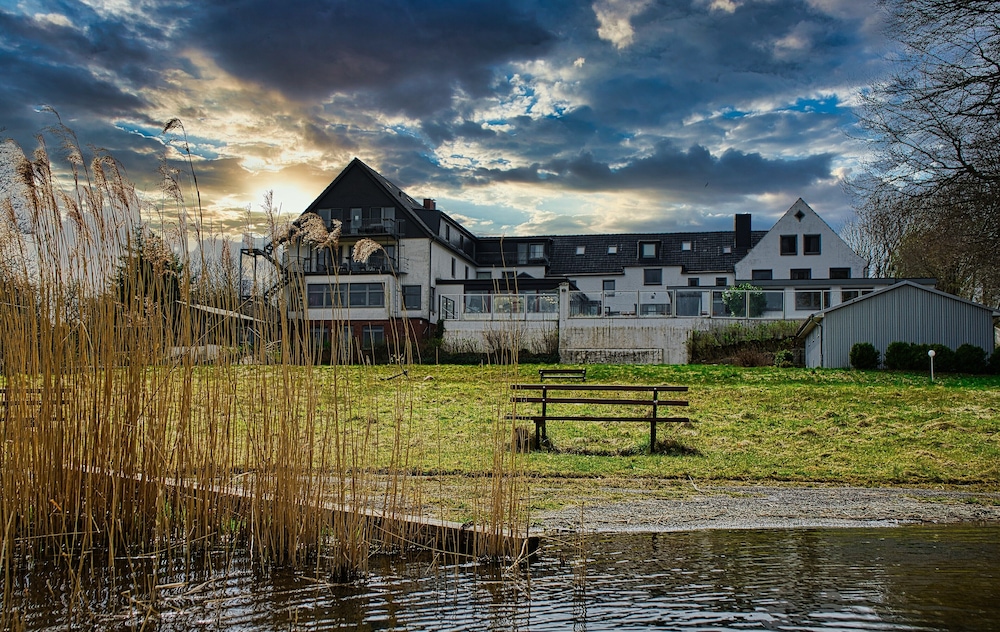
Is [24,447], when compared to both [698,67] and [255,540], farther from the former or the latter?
[698,67]

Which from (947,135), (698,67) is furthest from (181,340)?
(947,135)

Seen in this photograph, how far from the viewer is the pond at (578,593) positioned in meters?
3.58

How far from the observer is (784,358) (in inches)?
945

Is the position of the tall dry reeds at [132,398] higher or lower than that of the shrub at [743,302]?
lower

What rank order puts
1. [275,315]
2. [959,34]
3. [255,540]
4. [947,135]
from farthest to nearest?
1. [947,135]
2. [959,34]
3. [275,315]
4. [255,540]

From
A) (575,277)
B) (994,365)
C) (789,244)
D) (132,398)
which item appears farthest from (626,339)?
(132,398)

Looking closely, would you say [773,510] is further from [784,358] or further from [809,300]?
[809,300]

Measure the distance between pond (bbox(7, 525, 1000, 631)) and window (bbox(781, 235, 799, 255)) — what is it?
118ft

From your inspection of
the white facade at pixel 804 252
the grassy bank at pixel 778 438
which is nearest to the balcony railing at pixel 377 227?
the white facade at pixel 804 252

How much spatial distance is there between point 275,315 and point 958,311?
23.8 meters

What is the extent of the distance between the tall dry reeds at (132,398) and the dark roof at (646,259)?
129 ft

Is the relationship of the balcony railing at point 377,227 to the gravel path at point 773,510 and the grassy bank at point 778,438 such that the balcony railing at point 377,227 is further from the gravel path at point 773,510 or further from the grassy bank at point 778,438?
the gravel path at point 773,510

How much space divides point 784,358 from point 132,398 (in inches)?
891

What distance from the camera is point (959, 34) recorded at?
45.9 ft
